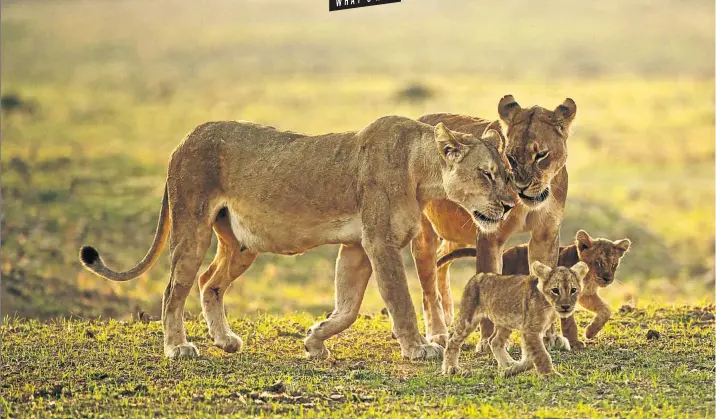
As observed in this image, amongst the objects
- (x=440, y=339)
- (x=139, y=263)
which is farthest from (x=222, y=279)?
(x=440, y=339)

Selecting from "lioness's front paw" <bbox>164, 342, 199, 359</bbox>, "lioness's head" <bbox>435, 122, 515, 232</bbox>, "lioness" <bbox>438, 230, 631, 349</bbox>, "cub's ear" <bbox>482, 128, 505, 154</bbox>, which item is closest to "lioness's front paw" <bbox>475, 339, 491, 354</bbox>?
"lioness" <bbox>438, 230, 631, 349</bbox>

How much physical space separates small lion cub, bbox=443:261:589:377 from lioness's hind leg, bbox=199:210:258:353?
8.27ft

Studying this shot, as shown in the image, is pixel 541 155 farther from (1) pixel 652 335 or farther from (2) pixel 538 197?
(1) pixel 652 335

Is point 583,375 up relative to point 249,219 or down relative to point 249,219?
down

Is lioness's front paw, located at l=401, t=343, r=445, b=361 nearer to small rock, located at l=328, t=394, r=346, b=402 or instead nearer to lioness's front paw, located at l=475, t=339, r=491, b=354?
lioness's front paw, located at l=475, t=339, r=491, b=354

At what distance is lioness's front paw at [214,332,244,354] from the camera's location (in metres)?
12.6

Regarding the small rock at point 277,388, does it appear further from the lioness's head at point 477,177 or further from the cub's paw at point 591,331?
the cub's paw at point 591,331

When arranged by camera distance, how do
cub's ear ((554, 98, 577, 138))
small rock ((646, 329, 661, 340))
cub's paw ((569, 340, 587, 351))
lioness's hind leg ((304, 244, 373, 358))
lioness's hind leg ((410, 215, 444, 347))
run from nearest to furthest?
cub's ear ((554, 98, 577, 138))
lioness's hind leg ((304, 244, 373, 358))
cub's paw ((569, 340, 587, 351))
lioness's hind leg ((410, 215, 444, 347))
small rock ((646, 329, 661, 340))

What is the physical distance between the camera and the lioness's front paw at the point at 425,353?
460 inches

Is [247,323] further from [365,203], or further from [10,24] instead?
[10,24]

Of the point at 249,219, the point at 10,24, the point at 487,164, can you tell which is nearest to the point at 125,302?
the point at 249,219

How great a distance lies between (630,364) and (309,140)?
11.4 ft

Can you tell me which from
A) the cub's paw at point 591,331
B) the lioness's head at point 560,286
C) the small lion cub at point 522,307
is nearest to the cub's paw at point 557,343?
the cub's paw at point 591,331

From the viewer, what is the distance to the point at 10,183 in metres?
24.9
